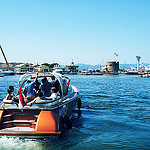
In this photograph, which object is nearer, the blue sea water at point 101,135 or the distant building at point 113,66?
the blue sea water at point 101,135

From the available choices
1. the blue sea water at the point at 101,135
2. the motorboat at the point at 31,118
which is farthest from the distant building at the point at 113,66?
the motorboat at the point at 31,118

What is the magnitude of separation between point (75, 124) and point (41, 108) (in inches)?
155

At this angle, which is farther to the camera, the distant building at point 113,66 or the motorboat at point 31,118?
the distant building at point 113,66

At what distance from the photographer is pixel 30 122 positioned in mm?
9891

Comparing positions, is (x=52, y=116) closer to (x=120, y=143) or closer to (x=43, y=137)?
(x=43, y=137)

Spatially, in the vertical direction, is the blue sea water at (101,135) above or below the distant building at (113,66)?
below

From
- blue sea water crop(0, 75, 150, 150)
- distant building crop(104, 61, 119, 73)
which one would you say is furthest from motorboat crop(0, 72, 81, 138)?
distant building crop(104, 61, 119, 73)

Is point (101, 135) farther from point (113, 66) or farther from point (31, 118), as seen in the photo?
point (113, 66)

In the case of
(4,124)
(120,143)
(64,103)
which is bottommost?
(120,143)

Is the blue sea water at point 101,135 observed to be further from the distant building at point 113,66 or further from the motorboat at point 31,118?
the distant building at point 113,66

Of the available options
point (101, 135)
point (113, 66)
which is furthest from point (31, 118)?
point (113, 66)

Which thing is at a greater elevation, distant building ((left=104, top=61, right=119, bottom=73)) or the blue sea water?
distant building ((left=104, top=61, right=119, bottom=73))

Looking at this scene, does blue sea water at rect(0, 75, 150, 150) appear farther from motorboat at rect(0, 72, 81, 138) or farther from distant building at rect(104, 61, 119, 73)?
distant building at rect(104, 61, 119, 73)

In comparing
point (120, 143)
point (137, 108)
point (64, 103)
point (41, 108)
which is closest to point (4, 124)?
point (41, 108)
